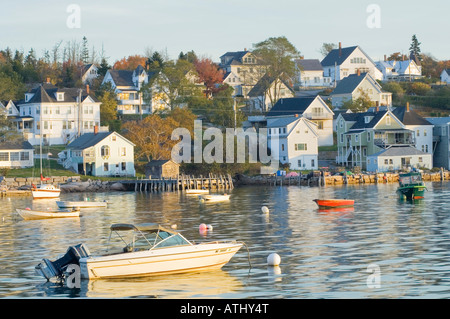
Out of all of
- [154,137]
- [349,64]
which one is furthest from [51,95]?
[349,64]

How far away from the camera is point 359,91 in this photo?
142875mm

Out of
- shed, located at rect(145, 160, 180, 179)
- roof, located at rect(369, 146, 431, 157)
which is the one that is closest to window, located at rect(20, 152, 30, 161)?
shed, located at rect(145, 160, 180, 179)

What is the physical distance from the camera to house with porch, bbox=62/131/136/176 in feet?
352

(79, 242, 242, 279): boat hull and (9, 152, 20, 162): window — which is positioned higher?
(9, 152, 20, 162): window

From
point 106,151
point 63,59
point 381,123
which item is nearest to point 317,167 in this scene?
Result: point 381,123

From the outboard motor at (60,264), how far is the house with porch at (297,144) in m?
83.1

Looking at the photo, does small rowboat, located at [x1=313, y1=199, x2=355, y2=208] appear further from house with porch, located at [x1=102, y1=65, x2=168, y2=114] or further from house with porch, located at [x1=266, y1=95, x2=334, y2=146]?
house with porch, located at [x1=102, y1=65, x2=168, y2=114]

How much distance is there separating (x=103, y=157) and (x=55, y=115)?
20785 mm

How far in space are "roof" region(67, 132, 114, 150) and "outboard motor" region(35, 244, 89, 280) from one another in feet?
247

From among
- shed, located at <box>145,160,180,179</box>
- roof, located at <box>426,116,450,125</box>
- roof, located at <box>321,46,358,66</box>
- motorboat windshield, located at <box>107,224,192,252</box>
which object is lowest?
motorboat windshield, located at <box>107,224,192,252</box>

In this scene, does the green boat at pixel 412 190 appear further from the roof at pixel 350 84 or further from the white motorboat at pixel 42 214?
the roof at pixel 350 84

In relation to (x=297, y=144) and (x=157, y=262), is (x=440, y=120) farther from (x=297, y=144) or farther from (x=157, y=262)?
(x=157, y=262)
